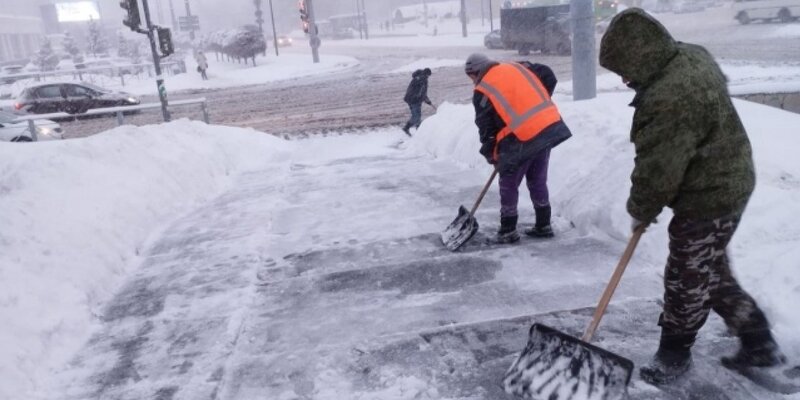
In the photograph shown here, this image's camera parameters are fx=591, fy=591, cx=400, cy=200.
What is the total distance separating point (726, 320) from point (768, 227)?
130cm

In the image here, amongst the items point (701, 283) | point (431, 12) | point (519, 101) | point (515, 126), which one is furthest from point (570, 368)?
point (431, 12)

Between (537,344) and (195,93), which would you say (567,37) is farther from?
(537,344)

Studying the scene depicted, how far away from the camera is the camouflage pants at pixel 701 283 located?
2.85 meters

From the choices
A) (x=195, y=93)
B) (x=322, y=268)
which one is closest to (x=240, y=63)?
(x=195, y=93)

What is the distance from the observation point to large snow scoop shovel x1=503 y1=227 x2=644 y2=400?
9.23 feet

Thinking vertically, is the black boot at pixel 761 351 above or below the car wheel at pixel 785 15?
below

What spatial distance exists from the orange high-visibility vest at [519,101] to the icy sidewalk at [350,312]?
1048 millimetres

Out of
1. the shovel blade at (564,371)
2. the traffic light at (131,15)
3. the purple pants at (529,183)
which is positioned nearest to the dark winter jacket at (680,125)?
the shovel blade at (564,371)

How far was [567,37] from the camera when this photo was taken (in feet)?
84.1

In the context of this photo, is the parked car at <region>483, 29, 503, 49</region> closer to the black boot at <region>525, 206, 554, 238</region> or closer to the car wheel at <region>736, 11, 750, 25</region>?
the car wheel at <region>736, 11, 750, 25</region>

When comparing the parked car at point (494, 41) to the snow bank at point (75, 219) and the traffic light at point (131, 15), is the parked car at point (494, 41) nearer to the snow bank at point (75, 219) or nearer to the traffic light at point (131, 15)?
the traffic light at point (131, 15)

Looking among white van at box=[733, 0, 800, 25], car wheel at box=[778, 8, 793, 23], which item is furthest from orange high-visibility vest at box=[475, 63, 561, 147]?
car wheel at box=[778, 8, 793, 23]

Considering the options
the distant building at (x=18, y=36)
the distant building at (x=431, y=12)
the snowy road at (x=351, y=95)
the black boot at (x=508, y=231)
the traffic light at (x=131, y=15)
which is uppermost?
the distant building at (x=18, y=36)

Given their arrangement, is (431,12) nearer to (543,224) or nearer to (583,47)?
(583,47)
